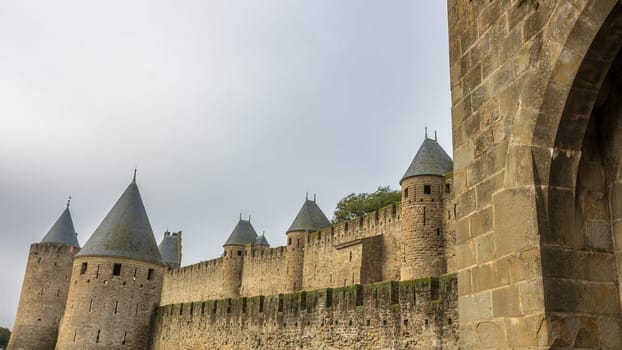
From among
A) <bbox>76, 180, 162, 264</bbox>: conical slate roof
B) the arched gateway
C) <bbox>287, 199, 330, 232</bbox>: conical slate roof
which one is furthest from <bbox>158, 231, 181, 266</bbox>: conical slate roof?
the arched gateway

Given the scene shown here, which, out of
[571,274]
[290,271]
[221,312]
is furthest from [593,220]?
[290,271]

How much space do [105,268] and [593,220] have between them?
23438mm

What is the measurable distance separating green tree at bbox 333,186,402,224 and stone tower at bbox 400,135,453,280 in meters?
12.5


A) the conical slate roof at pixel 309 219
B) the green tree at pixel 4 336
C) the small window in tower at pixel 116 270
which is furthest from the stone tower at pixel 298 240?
the green tree at pixel 4 336

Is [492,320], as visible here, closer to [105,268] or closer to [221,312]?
[221,312]

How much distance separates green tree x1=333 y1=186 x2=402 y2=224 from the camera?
38.1 meters

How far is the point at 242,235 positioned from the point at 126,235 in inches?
603

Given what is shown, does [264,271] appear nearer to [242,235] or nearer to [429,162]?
[242,235]

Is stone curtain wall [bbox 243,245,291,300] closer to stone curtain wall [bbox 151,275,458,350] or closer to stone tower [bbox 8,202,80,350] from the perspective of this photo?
stone tower [bbox 8,202,80,350]

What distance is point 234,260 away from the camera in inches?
1542

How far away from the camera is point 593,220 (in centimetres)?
345

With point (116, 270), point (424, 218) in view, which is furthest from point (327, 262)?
point (116, 270)

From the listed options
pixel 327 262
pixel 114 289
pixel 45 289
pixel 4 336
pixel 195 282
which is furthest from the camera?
pixel 4 336

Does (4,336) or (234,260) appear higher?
(234,260)
